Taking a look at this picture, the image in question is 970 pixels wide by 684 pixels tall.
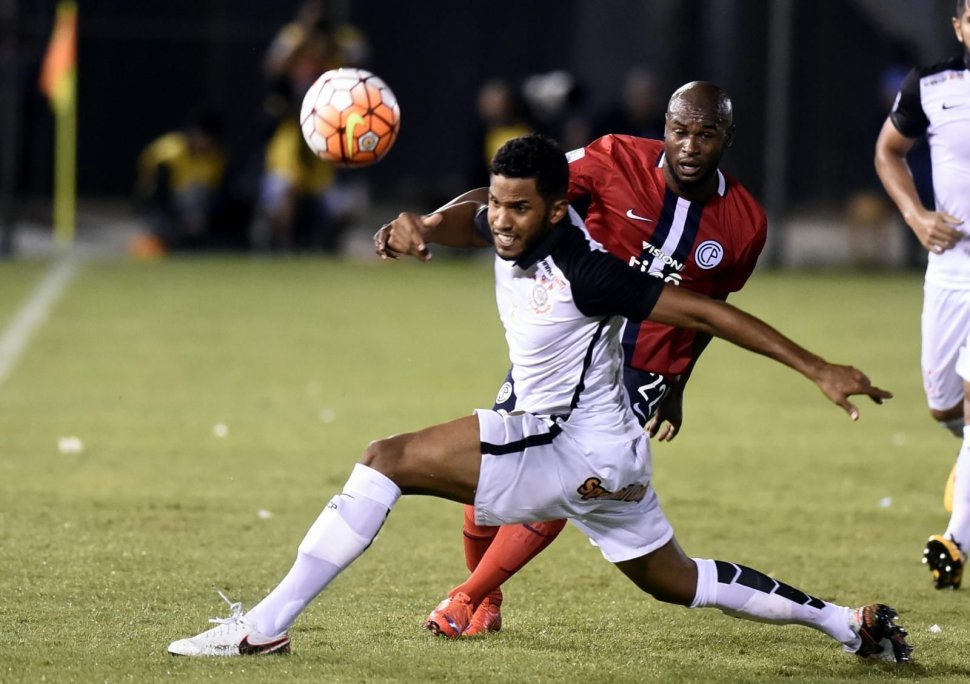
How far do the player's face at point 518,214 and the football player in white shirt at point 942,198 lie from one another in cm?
252

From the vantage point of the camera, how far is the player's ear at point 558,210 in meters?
5.22

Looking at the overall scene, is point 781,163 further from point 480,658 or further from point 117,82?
point 480,658

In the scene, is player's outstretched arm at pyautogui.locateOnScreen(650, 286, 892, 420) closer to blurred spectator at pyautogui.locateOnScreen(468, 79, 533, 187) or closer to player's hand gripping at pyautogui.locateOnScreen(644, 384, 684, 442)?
player's hand gripping at pyautogui.locateOnScreen(644, 384, 684, 442)

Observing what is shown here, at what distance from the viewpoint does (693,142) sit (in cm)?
599

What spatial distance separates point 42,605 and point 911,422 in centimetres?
670

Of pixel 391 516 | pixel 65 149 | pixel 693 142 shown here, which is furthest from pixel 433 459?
pixel 65 149

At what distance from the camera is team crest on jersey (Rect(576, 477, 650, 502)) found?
5230 millimetres

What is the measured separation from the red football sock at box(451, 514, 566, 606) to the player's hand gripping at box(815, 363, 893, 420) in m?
1.31

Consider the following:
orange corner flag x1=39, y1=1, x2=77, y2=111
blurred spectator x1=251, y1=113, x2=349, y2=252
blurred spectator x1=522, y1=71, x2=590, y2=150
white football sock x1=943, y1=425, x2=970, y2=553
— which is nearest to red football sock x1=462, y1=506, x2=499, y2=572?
white football sock x1=943, y1=425, x2=970, y2=553

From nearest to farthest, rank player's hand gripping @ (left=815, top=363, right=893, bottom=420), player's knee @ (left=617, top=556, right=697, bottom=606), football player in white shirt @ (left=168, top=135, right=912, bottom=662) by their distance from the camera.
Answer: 1. player's hand gripping @ (left=815, top=363, right=893, bottom=420)
2. football player in white shirt @ (left=168, top=135, right=912, bottom=662)
3. player's knee @ (left=617, top=556, right=697, bottom=606)

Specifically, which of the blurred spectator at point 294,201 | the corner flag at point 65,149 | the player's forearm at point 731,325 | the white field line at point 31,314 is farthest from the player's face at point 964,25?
the corner flag at point 65,149

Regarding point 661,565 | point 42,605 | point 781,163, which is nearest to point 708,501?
point 661,565

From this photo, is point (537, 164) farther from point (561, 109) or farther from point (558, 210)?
point (561, 109)

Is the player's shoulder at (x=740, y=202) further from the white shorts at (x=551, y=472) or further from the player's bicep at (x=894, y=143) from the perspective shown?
the player's bicep at (x=894, y=143)
